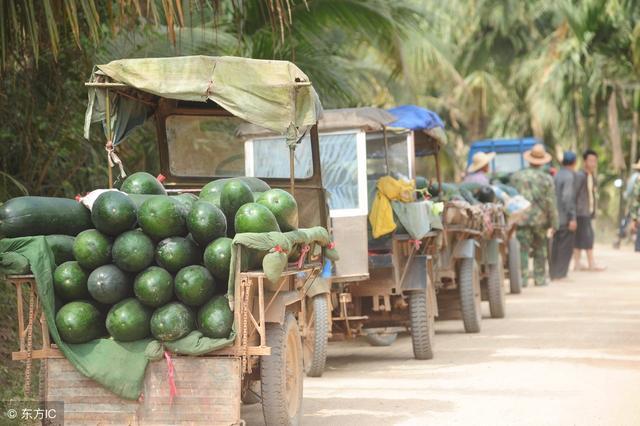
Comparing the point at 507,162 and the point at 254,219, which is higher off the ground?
the point at 507,162

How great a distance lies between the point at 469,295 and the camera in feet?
42.5

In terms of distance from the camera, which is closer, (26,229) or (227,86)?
(26,229)

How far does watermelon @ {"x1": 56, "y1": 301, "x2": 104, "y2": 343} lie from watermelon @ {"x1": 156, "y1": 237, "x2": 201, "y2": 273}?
498 millimetres

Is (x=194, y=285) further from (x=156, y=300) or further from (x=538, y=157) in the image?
(x=538, y=157)

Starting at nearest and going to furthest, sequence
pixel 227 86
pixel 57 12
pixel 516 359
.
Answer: pixel 227 86
pixel 57 12
pixel 516 359

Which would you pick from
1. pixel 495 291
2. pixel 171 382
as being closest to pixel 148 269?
pixel 171 382

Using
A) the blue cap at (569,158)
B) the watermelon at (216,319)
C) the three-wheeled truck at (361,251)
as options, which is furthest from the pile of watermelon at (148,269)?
the blue cap at (569,158)

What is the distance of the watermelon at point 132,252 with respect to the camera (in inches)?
246

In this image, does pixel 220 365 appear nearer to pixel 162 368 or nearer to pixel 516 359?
pixel 162 368

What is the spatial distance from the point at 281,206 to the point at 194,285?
94 cm

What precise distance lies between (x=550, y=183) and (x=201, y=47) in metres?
9.07

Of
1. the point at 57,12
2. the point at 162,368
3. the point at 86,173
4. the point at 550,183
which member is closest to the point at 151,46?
the point at 86,173

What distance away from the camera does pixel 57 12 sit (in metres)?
8.39

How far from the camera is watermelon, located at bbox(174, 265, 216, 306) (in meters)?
6.21
